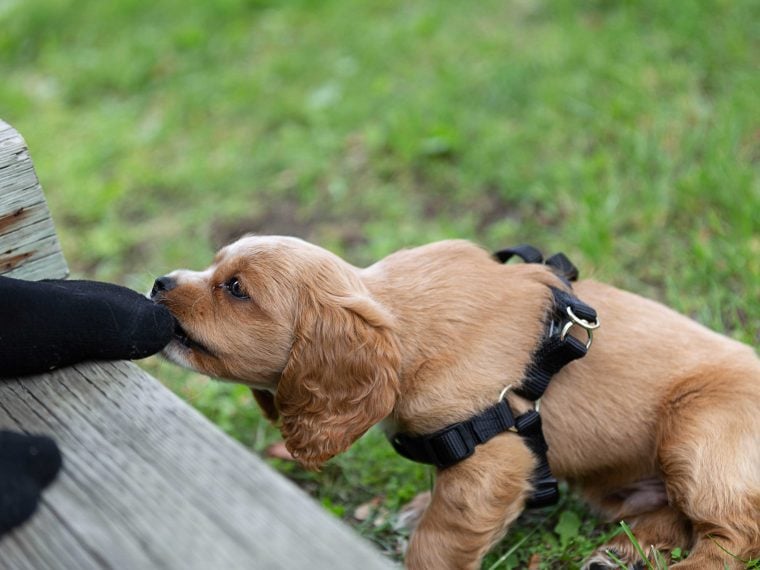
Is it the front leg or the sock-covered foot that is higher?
the sock-covered foot

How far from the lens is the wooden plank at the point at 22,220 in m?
2.68

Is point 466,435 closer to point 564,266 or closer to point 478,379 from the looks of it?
point 478,379

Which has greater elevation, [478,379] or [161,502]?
[161,502]

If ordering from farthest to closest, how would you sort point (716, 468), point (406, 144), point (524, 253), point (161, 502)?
1. point (406, 144)
2. point (524, 253)
3. point (716, 468)
4. point (161, 502)

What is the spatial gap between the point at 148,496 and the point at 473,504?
1173 millimetres

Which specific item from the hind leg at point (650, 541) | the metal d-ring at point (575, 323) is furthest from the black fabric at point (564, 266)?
the hind leg at point (650, 541)

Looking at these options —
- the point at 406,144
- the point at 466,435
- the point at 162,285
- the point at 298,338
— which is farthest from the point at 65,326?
the point at 406,144

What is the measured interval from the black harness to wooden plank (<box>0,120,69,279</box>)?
1299 mm

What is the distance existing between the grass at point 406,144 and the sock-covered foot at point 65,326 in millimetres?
1300

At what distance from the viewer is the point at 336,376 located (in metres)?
2.76

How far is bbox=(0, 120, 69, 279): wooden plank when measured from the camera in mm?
2682

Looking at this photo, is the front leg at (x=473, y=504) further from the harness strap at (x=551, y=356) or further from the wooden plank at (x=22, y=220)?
the wooden plank at (x=22, y=220)

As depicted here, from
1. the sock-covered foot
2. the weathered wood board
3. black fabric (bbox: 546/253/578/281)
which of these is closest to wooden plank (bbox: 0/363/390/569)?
the weathered wood board

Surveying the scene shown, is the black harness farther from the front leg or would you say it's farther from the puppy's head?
the puppy's head
